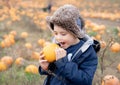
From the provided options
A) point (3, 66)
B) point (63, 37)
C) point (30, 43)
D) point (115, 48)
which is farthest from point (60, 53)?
point (30, 43)

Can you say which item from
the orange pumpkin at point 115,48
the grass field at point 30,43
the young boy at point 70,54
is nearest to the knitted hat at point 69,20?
the young boy at point 70,54

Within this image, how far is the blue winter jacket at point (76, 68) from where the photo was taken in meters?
2.88

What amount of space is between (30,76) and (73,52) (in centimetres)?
218

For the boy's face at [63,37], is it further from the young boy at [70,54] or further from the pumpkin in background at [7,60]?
the pumpkin in background at [7,60]

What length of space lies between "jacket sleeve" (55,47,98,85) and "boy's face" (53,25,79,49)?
0.55 ft

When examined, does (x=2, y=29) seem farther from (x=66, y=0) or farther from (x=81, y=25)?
(x=66, y=0)

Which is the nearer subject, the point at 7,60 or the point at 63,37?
the point at 63,37

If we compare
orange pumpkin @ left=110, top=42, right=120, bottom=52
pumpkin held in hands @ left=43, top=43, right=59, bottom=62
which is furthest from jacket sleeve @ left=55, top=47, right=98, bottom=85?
orange pumpkin @ left=110, top=42, right=120, bottom=52

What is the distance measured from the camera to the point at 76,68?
9.51 feet

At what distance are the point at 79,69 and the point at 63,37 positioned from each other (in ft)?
1.04

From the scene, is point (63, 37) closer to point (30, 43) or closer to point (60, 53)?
point (60, 53)

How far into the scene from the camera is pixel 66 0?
2502 centimetres

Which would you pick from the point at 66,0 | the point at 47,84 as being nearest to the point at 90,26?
the point at 47,84

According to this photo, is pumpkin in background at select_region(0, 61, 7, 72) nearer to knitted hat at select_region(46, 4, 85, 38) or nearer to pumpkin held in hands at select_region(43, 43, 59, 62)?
pumpkin held in hands at select_region(43, 43, 59, 62)
